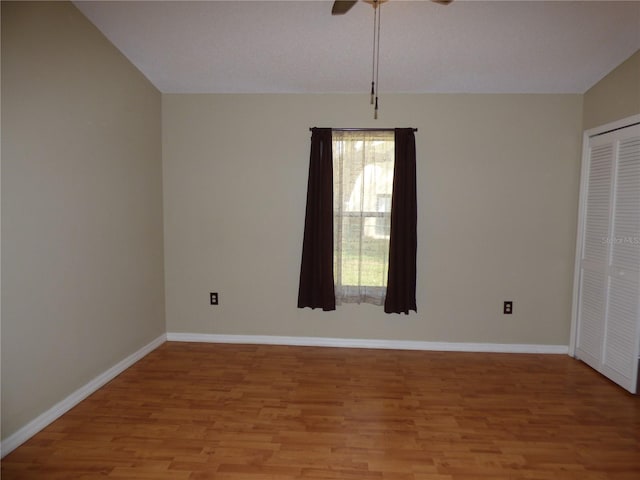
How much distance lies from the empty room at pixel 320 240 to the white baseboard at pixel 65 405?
16mm

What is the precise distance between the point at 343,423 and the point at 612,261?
2446 millimetres

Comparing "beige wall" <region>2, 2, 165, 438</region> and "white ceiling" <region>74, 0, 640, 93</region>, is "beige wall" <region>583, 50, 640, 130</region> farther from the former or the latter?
"beige wall" <region>2, 2, 165, 438</region>

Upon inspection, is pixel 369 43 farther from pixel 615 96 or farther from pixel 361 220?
pixel 615 96

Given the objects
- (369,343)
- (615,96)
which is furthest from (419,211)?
(615,96)

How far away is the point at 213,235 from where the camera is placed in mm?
3527

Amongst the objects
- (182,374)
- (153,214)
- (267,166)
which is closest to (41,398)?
(182,374)

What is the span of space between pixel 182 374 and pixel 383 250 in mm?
2010

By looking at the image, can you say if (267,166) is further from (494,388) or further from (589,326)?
(589,326)

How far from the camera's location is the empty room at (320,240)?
6.73 ft

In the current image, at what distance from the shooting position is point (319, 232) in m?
3.34

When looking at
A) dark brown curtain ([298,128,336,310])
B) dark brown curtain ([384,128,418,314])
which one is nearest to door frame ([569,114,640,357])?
dark brown curtain ([384,128,418,314])

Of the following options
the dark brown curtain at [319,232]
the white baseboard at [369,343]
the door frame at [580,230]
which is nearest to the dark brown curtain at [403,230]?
the white baseboard at [369,343]

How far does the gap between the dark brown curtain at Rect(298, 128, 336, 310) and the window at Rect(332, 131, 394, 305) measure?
81mm

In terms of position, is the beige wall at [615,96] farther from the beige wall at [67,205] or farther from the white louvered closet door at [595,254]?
the beige wall at [67,205]
